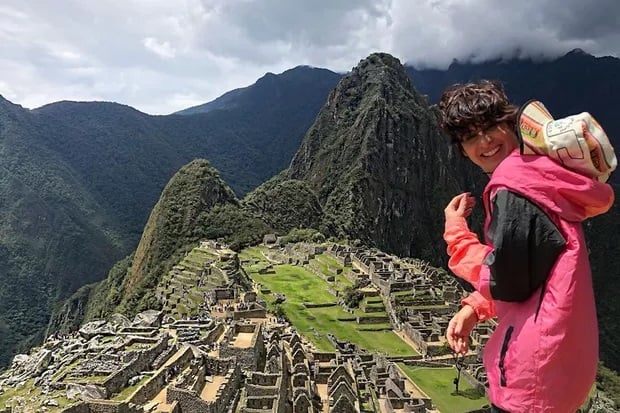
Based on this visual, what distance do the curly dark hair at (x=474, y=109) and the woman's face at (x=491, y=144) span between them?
0.10 feet

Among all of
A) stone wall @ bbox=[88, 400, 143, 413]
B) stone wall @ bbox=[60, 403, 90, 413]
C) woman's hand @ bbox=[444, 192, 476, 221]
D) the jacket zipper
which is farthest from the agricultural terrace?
the jacket zipper

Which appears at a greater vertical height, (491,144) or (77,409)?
(491,144)

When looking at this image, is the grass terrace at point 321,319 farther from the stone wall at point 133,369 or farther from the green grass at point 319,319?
the stone wall at point 133,369

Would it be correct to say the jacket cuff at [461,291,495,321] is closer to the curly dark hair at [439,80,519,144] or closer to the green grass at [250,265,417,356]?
the curly dark hair at [439,80,519,144]

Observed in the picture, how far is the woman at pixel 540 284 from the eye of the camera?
253 centimetres

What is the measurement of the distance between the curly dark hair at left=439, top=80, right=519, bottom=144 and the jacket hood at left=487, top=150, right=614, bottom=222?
1.56 feet

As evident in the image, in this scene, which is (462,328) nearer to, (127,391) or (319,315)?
(127,391)

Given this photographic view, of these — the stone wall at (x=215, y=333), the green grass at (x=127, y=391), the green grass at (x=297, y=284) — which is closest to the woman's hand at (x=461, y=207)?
the green grass at (x=127, y=391)

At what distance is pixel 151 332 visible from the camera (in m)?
18.2

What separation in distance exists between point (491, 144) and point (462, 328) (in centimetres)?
103

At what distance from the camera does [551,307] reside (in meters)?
2.55

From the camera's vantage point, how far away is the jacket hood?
8.45ft

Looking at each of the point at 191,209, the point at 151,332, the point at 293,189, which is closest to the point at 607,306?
the point at 293,189

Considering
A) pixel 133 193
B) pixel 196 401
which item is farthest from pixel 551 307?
pixel 133 193
